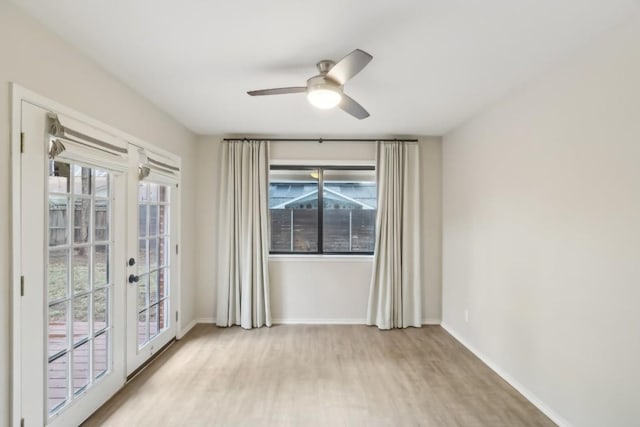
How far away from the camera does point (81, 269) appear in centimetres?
221

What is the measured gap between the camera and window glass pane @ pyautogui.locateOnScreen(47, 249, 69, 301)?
6.40ft

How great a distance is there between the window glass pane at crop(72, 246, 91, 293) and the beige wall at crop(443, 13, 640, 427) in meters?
3.35

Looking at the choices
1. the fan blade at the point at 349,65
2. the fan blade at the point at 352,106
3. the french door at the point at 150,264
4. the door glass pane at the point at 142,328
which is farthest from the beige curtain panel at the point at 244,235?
the fan blade at the point at 349,65

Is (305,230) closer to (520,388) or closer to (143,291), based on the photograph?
(143,291)

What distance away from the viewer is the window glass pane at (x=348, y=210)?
15.0 ft

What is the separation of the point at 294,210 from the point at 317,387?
2.42 metres

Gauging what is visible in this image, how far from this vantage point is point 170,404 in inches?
97.7

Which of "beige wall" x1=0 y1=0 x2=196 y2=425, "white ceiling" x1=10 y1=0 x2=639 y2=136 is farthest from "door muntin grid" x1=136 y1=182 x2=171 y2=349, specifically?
"white ceiling" x1=10 y1=0 x2=639 y2=136

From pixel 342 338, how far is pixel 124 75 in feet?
11.3

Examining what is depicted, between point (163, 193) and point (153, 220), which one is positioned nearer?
point (153, 220)

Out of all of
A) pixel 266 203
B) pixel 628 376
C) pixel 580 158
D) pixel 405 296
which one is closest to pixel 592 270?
pixel 628 376

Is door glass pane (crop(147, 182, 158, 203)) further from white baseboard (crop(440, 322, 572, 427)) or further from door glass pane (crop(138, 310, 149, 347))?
white baseboard (crop(440, 322, 572, 427))

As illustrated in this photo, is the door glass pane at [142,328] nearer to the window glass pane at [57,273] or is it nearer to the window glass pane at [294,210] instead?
the window glass pane at [57,273]

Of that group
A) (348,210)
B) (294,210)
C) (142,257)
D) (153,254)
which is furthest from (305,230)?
(142,257)
